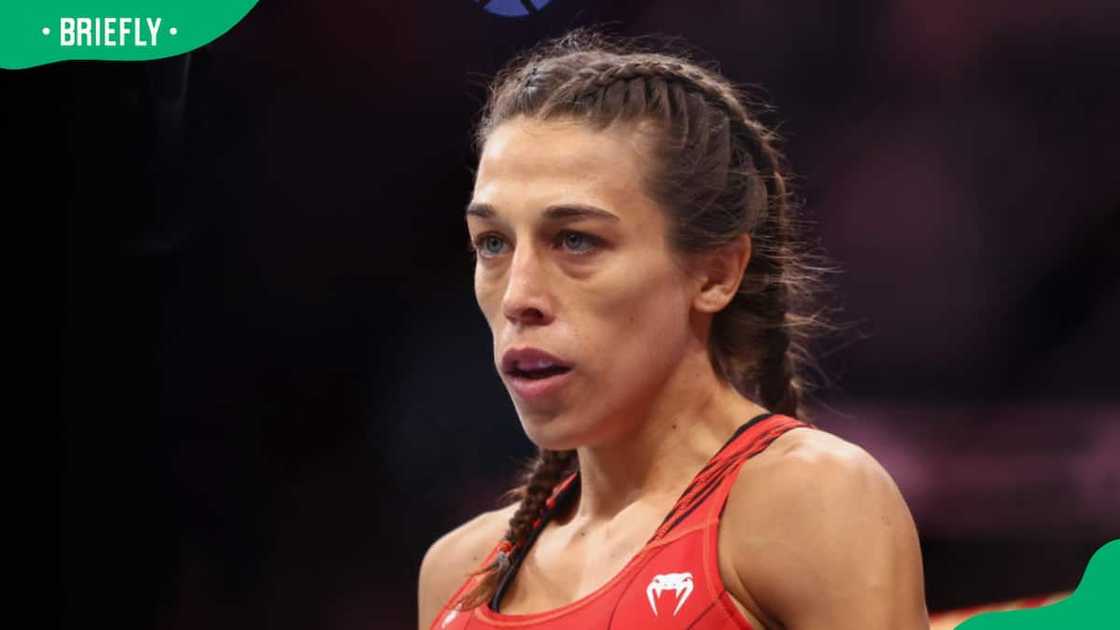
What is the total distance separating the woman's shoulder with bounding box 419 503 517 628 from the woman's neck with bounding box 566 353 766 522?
290 millimetres

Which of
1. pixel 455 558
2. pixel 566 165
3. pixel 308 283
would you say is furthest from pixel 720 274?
pixel 308 283

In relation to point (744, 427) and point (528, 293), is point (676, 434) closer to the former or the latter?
point (744, 427)

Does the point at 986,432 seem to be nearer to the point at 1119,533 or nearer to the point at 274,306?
the point at 1119,533

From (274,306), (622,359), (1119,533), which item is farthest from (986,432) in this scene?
(274,306)

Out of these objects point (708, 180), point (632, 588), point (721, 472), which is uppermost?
point (708, 180)

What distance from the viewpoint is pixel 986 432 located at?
86.0 inches

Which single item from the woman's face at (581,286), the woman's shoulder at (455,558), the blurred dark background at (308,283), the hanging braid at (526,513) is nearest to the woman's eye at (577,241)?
the woman's face at (581,286)

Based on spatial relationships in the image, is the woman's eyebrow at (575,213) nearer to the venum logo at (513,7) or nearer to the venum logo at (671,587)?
the venum logo at (671,587)

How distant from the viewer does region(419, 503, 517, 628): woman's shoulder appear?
1.77 m

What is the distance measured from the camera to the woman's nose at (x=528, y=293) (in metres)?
1.40

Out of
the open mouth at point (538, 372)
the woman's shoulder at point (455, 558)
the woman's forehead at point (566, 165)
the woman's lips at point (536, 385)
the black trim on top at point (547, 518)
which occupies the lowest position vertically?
the woman's shoulder at point (455, 558)

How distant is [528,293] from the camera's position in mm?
1405

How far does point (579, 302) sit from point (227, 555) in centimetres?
129

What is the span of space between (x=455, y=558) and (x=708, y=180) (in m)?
0.64
